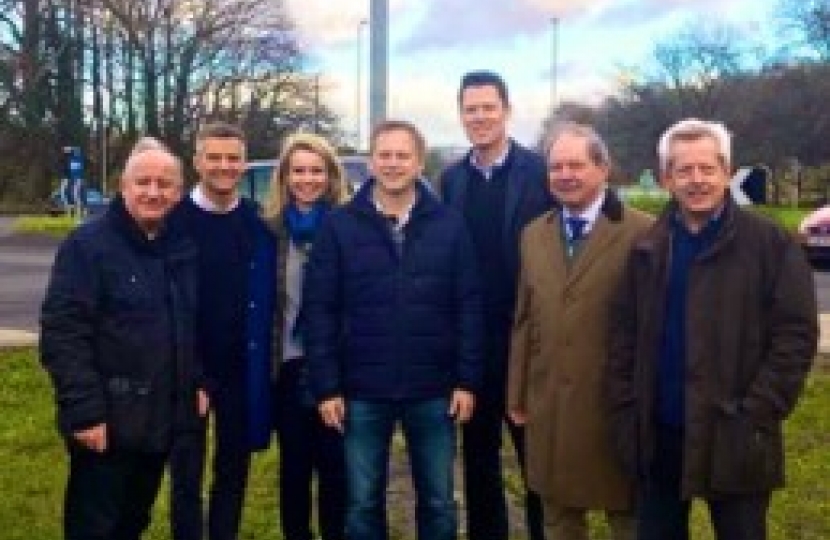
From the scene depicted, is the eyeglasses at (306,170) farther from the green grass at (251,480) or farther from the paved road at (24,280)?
the paved road at (24,280)

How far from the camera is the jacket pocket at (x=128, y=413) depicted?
4.52 m

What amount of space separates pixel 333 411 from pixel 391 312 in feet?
1.45

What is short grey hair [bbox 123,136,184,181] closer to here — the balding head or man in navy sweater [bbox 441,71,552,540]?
the balding head

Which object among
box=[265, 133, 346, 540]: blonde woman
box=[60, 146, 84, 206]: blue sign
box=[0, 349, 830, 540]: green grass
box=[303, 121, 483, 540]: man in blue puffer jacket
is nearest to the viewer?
box=[303, 121, 483, 540]: man in blue puffer jacket

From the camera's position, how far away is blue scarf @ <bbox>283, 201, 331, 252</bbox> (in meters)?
5.29

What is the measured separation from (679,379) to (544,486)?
809 millimetres

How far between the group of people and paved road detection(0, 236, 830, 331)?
8284 millimetres

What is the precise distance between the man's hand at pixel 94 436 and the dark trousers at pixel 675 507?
6.07ft

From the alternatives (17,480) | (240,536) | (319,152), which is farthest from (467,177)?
(17,480)

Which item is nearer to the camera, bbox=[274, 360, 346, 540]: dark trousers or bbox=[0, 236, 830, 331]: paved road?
bbox=[274, 360, 346, 540]: dark trousers

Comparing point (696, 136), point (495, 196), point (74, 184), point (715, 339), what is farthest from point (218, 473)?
point (74, 184)

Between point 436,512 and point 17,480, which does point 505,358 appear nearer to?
point 436,512

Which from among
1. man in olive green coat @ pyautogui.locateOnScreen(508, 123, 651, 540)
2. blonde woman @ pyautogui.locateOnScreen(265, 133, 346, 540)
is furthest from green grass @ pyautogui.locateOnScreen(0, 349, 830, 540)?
man in olive green coat @ pyautogui.locateOnScreen(508, 123, 651, 540)

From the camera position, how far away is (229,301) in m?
5.21
